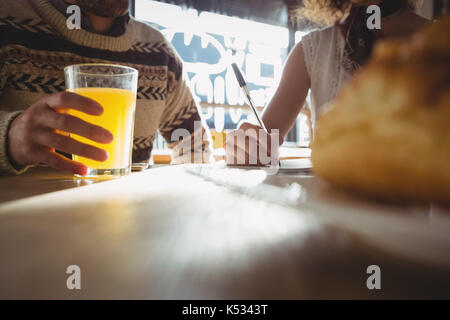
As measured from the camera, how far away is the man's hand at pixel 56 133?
37 cm

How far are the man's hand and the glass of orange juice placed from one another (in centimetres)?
2

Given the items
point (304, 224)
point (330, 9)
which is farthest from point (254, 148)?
point (330, 9)

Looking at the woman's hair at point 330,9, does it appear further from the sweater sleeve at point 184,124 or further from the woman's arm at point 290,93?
the sweater sleeve at point 184,124

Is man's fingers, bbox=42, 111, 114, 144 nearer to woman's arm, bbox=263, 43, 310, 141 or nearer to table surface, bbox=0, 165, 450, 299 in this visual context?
table surface, bbox=0, 165, 450, 299

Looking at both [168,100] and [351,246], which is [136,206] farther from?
[168,100]

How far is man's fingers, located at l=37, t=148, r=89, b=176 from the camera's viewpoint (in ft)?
1.24

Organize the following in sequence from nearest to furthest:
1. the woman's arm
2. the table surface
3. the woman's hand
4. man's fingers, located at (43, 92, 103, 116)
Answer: the table surface < man's fingers, located at (43, 92, 103, 116) < the woman's hand < the woman's arm

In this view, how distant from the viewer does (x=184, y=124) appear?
3.56ft

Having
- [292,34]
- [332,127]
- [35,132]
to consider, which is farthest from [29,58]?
[292,34]

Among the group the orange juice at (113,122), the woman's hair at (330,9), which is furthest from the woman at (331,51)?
the orange juice at (113,122)

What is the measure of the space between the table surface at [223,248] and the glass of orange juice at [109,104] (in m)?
0.19

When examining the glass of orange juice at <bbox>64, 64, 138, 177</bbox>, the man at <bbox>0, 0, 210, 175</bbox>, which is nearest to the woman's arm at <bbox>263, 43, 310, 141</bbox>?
the man at <bbox>0, 0, 210, 175</bbox>

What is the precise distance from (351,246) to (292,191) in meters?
0.14

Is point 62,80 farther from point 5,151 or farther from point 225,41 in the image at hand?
point 225,41
